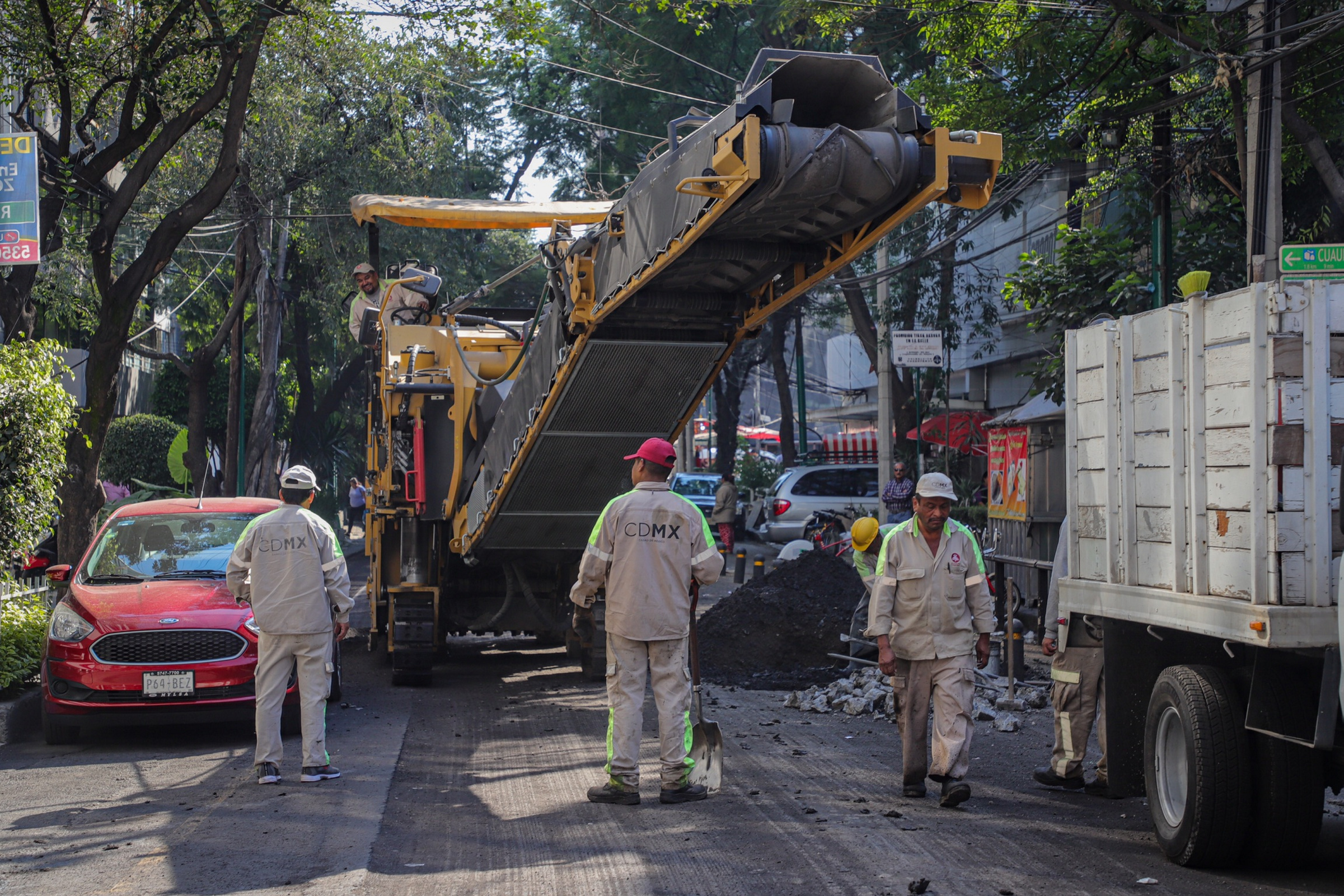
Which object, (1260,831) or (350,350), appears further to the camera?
(350,350)

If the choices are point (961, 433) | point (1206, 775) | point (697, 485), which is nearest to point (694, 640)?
point (1206, 775)

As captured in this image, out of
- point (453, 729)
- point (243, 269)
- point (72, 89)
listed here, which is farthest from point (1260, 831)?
point (243, 269)

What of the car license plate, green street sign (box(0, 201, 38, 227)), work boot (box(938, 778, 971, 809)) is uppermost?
green street sign (box(0, 201, 38, 227))

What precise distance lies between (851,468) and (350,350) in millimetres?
14007

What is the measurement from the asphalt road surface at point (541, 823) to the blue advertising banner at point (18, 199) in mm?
4000

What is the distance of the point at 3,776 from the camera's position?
8.02 meters

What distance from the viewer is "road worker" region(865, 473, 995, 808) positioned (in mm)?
6898

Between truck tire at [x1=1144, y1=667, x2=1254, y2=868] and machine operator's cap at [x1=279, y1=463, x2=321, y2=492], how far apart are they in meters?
4.84

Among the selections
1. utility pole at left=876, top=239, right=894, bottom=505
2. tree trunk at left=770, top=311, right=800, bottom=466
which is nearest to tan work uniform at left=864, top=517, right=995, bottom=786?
utility pole at left=876, top=239, right=894, bottom=505

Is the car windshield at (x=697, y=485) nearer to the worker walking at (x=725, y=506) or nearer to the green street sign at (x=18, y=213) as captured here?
the worker walking at (x=725, y=506)

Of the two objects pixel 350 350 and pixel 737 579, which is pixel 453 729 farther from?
pixel 350 350

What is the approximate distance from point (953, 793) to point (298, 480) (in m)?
4.15

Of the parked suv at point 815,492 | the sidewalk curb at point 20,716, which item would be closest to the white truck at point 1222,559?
the sidewalk curb at point 20,716

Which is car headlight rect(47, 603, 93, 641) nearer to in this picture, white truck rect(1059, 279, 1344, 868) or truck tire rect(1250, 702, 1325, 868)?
white truck rect(1059, 279, 1344, 868)
